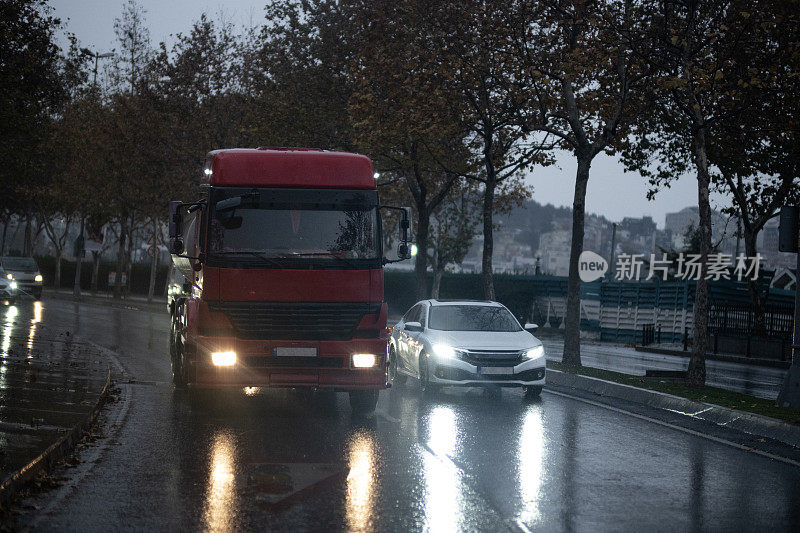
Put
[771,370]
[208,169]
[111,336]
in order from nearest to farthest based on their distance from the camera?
[208,169]
[111,336]
[771,370]

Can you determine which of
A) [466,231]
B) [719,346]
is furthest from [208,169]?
[466,231]

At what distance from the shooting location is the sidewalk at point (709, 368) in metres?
23.0

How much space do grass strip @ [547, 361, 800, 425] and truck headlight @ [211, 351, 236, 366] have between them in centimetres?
703

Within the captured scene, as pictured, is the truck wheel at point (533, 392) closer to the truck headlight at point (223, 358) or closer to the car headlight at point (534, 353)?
the car headlight at point (534, 353)

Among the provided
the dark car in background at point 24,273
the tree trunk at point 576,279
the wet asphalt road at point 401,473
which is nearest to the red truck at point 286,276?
the wet asphalt road at point 401,473

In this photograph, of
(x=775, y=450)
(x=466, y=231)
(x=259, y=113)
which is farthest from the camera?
(x=466, y=231)

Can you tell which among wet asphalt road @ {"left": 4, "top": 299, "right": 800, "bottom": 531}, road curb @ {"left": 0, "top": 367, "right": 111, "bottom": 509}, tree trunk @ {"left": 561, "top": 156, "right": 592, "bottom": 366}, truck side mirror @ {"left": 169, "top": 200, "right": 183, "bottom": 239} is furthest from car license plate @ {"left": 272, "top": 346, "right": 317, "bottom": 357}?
tree trunk @ {"left": 561, "top": 156, "right": 592, "bottom": 366}

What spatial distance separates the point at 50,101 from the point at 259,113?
11.0 metres

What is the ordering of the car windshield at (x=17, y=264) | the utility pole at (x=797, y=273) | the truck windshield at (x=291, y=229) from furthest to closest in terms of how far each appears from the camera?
the car windshield at (x=17, y=264), the utility pole at (x=797, y=273), the truck windshield at (x=291, y=229)

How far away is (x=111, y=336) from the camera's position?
27594 millimetres

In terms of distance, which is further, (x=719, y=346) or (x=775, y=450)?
(x=719, y=346)

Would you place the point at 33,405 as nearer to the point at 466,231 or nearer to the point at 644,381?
the point at 644,381

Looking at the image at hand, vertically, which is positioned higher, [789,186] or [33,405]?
[789,186]

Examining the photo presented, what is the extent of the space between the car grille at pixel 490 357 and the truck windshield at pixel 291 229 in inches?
135
